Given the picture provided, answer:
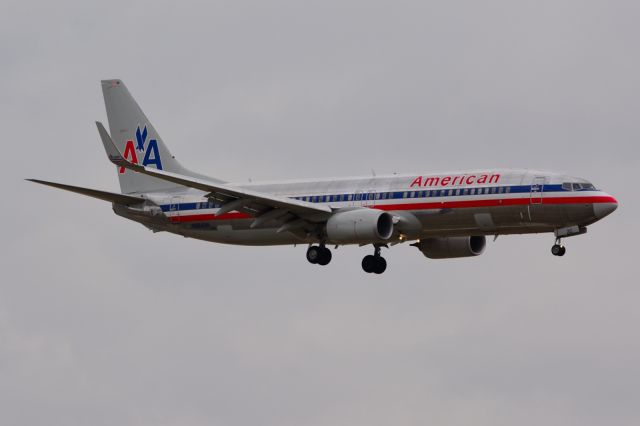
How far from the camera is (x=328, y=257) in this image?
253ft

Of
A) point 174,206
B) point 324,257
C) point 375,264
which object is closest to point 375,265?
point 375,264

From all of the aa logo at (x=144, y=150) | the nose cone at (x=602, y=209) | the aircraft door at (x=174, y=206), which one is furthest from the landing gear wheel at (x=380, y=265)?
the aa logo at (x=144, y=150)

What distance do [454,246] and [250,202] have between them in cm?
1124

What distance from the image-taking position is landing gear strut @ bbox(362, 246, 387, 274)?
79.6m

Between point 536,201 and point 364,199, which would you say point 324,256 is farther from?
point 536,201

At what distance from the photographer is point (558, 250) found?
238 ft

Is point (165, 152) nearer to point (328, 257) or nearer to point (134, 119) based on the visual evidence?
point (134, 119)

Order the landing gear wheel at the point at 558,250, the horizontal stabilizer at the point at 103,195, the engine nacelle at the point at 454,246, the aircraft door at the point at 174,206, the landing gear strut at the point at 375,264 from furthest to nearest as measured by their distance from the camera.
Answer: the aircraft door at the point at 174,206, the engine nacelle at the point at 454,246, the landing gear strut at the point at 375,264, the horizontal stabilizer at the point at 103,195, the landing gear wheel at the point at 558,250

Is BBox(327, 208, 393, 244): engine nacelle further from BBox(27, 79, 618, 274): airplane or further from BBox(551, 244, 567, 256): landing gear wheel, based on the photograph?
BBox(551, 244, 567, 256): landing gear wheel

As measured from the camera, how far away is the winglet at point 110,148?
235 feet

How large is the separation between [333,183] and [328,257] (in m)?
3.63

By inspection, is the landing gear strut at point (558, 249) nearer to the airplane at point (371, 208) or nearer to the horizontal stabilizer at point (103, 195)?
the airplane at point (371, 208)

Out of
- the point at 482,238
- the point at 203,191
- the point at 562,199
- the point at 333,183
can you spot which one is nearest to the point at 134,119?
the point at 203,191

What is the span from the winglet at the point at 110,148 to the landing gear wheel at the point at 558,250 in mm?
19410
